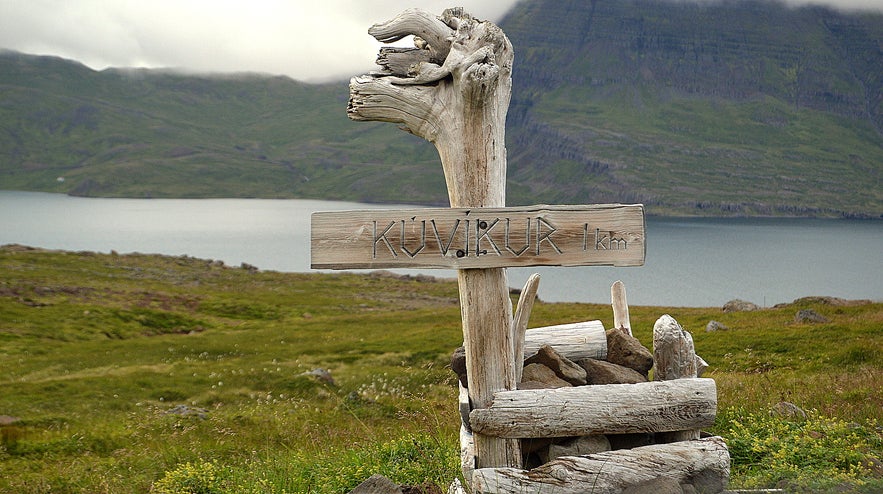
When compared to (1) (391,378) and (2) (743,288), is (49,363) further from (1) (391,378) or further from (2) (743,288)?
(2) (743,288)

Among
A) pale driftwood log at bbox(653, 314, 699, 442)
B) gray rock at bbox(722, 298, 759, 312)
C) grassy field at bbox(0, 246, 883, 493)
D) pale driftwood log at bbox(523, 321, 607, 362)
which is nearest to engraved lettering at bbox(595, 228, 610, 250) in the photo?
pale driftwood log at bbox(653, 314, 699, 442)

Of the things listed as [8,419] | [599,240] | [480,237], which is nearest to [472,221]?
[480,237]

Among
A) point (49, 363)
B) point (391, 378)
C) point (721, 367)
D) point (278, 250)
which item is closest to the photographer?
point (721, 367)

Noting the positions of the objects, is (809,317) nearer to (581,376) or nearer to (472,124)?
A: (581,376)

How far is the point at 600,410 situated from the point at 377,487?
2.62 metres

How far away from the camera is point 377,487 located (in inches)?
280

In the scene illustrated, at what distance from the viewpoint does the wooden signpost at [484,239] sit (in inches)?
279

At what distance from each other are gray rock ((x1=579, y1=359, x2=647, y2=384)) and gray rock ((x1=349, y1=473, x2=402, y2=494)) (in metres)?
3.20

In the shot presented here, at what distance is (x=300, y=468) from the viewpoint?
8648 millimetres

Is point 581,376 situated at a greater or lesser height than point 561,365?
lesser

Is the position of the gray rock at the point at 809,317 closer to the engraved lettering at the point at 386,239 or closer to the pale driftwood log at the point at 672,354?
the pale driftwood log at the point at 672,354

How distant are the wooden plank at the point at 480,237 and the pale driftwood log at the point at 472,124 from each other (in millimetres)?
303

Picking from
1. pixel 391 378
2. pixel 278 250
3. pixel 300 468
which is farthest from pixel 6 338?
pixel 278 250

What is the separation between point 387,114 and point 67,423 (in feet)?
58.6
